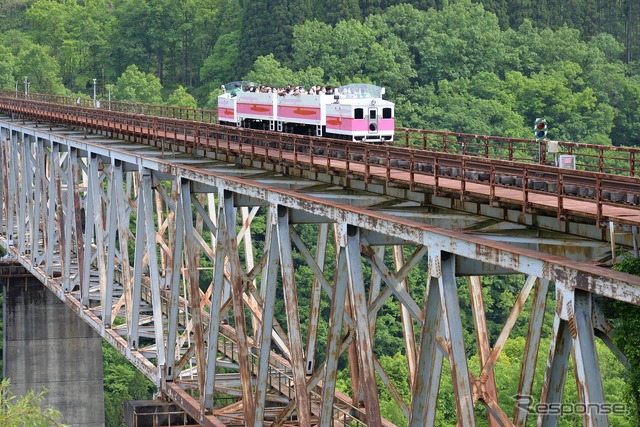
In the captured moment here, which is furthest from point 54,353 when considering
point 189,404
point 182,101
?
point 182,101

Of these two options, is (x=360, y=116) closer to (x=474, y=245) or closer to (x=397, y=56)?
(x=474, y=245)

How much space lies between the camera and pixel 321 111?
156 feet

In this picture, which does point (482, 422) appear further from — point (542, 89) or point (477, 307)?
point (542, 89)

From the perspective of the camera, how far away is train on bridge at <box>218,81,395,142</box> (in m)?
45.3

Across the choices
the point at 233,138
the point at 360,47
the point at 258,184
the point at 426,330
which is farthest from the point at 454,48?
the point at 426,330

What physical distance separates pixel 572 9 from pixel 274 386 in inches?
4593

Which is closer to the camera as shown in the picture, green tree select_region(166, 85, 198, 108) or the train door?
the train door

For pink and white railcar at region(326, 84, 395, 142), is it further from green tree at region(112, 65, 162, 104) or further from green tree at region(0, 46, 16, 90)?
green tree at region(0, 46, 16, 90)

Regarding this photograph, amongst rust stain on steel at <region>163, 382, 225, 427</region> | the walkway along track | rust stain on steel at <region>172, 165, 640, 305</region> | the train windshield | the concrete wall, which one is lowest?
the concrete wall

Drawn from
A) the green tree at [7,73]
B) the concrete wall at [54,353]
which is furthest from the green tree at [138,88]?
the concrete wall at [54,353]

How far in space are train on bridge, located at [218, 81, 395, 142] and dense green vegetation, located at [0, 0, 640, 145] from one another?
212ft

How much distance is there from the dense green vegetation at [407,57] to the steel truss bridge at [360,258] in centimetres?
7572

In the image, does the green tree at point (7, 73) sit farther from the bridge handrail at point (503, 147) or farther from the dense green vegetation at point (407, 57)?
the bridge handrail at point (503, 147)

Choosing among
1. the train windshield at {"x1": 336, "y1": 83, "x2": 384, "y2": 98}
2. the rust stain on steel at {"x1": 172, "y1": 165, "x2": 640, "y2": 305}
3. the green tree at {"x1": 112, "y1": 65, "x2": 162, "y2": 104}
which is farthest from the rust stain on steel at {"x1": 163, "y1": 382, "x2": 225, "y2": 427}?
the green tree at {"x1": 112, "y1": 65, "x2": 162, "y2": 104}
